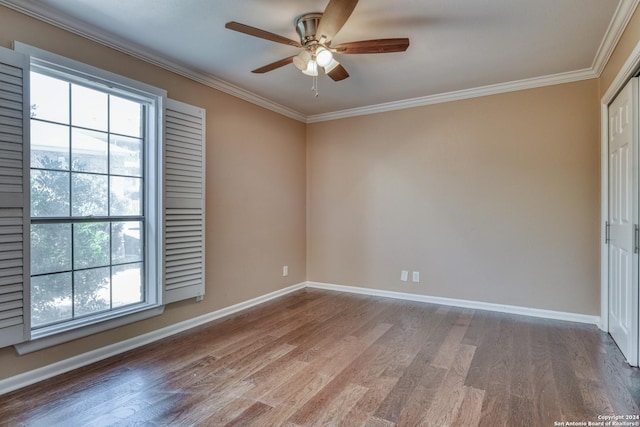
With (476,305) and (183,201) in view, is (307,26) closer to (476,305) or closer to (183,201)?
(183,201)

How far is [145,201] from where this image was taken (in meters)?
3.01

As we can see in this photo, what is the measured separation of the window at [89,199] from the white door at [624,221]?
3.60 metres

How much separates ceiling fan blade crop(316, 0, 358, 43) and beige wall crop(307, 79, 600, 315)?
2372 millimetres

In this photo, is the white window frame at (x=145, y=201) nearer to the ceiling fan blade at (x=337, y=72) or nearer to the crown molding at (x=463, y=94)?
the ceiling fan blade at (x=337, y=72)

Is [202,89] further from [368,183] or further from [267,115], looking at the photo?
[368,183]

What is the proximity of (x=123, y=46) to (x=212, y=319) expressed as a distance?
2645 mm

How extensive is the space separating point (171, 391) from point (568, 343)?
10.5 ft

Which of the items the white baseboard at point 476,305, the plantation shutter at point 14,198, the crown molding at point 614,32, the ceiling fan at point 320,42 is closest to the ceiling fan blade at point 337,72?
the ceiling fan at point 320,42

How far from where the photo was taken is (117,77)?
270 cm

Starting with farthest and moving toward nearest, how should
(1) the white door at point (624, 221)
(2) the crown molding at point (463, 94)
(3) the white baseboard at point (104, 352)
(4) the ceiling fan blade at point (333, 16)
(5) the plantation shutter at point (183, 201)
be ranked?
1. (2) the crown molding at point (463, 94)
2. (5) the plantation shutter at point (183, 201)
3. (1) the white door at point (624, 221)
4. (3) the white baseboard at point (104, 352)
5. (4) the ceiling fan blade at point (333, 16)

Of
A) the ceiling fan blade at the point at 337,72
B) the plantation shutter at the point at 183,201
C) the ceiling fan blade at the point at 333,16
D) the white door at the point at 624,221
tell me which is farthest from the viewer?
the plantation shutter at the point at 183,201

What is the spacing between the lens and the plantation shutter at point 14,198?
82.6 inches

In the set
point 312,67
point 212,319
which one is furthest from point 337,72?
point 212,319

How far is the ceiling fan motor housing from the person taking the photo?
7.55 ft
